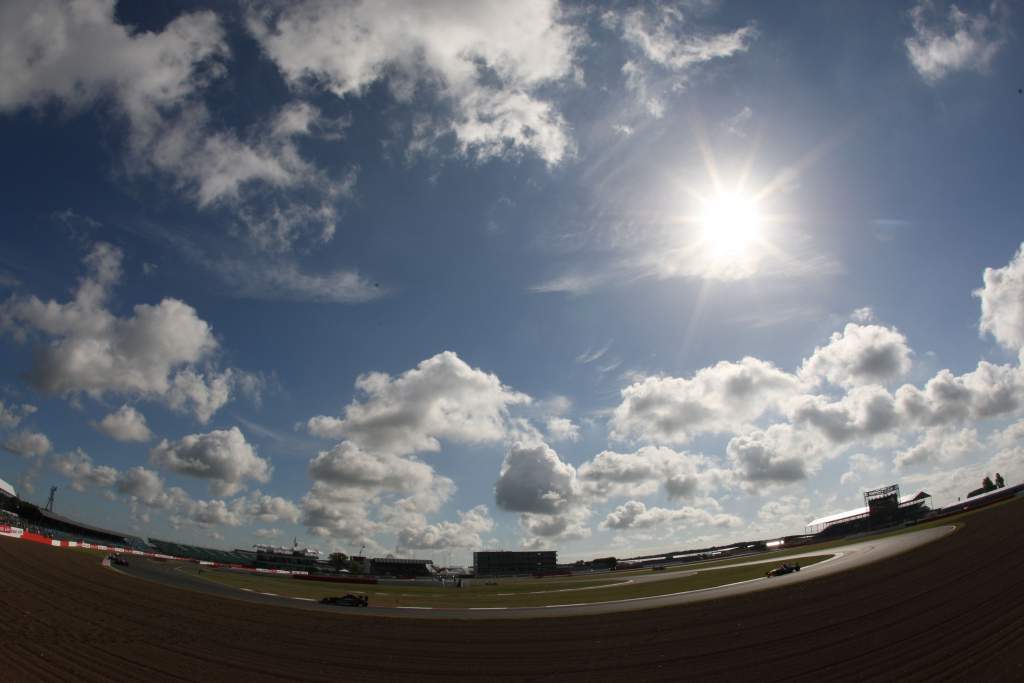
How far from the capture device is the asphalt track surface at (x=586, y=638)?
13.5 m

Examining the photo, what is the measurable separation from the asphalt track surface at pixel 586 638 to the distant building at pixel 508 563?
138 metres

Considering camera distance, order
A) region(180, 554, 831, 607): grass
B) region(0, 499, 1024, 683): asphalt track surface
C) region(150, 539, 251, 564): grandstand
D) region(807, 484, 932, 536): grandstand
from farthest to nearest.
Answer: region(150, 539, 251, 564): grandstand < region(807, 484, 932, 536): grandstand < region(180, 554, 831, 607): grass < region(0, 499, 1024, 683): asphalt track surface

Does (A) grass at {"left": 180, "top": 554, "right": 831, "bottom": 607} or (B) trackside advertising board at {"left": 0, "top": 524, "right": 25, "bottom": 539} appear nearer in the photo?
(A) grass at {"left": 180, "top": 554, "right": 831, "bottom": 607}

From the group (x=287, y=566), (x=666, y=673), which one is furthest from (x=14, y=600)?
(x=287, y=566)

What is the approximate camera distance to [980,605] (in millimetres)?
17906

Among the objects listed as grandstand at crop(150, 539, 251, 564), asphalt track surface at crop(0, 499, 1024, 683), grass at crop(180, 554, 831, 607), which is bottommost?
grandstand at crop(150, 539, 251, 564)

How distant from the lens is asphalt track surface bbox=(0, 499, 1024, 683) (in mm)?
13492

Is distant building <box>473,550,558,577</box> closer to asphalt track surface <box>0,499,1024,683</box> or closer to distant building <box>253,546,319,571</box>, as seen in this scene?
distant building <box>253,546,319,571</box>

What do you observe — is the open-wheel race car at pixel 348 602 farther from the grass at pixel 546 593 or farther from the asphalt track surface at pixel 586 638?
the asphalt track surface at pixel 586 638

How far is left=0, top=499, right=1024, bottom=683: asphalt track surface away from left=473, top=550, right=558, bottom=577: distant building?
138 meters

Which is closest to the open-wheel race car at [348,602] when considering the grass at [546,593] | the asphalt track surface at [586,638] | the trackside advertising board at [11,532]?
the grass at [546,593]

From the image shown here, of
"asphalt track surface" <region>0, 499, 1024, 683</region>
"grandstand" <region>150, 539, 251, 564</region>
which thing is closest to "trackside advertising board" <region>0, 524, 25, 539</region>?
"asphalt track surface" <region>0, 499, 1024, 683</region>

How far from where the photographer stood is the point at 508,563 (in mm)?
156125

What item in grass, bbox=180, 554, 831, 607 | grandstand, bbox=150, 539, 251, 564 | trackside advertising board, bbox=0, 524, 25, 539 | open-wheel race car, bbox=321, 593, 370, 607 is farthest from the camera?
grandstand, bbox=150, 539, 251, 564
